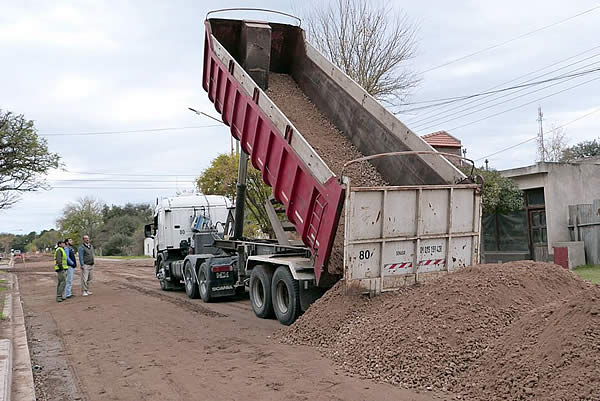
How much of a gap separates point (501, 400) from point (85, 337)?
6707 mm

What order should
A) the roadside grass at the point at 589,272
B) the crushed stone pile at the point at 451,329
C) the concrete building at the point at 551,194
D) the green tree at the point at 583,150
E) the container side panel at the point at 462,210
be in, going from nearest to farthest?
the crushed stone pile at the point at 451,329 → the container side panel at the point at 462,210 → the roadside grass at the point at 589,272 → the concrete building at the point at 551,194 → the green tree at the point at 583,150

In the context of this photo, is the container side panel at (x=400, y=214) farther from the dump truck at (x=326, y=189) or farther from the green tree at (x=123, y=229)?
the green tree at (x=123, y=229)

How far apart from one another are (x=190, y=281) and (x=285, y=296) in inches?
201

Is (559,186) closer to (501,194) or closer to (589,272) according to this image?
(501,194)

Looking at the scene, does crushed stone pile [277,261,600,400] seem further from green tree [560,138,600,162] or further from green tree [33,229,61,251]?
green tree [33,229,61,251]

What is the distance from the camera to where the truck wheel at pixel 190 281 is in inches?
544

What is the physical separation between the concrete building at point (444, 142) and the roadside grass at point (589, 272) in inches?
362

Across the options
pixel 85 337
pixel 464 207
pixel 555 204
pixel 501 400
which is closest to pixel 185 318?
pixel 85 337

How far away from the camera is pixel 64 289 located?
15523 mm

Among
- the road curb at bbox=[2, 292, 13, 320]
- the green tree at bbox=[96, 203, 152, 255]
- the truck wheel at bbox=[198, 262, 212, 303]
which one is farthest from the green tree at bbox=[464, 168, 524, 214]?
the green tree at bbox=[96, 203, 152, 255]

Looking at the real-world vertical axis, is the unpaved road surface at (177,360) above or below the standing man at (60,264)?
below

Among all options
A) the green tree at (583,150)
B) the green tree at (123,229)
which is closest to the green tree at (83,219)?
the green tree at (123,229)

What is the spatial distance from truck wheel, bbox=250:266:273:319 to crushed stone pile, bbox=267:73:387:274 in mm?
2176

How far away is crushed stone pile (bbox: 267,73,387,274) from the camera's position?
8.25 meters
